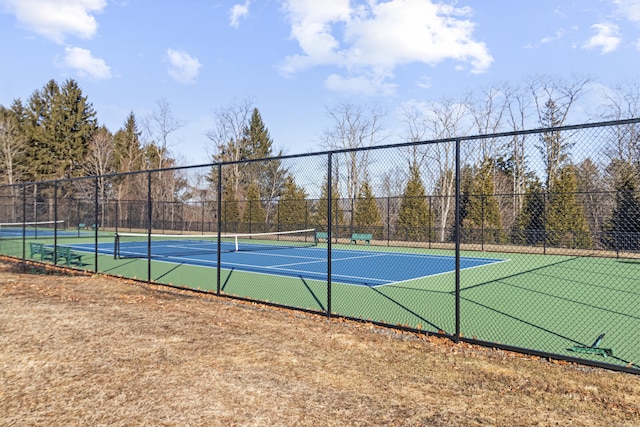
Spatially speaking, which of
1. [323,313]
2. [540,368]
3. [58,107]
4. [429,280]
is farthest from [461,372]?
[58,107]

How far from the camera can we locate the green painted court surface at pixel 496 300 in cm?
620

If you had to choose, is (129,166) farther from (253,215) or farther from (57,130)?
(253,215)

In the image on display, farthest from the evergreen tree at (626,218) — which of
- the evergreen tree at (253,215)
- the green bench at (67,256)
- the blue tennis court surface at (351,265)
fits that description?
the green bench at (67,256)

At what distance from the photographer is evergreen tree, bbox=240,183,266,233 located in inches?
1057

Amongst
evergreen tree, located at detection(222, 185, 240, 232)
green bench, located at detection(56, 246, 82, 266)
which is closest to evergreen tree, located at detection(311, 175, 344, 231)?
evergreen tree, located at detection(222, 185, 240, 232)

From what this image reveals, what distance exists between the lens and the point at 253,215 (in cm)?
2891

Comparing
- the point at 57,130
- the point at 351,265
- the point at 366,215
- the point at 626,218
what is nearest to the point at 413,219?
the point at 366,215

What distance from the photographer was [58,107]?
55.3 m

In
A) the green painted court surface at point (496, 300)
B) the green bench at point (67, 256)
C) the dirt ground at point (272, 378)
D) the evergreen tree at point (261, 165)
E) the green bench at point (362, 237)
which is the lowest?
the green painted court surface at point (496, 300)

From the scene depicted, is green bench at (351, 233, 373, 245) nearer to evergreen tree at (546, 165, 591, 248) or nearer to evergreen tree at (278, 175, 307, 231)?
evergreen tree at (278, 175, 307, 231)

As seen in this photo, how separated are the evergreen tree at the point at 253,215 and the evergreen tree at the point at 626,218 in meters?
16.6

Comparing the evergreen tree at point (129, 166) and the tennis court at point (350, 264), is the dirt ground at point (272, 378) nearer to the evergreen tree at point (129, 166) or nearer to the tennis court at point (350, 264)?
the tennis court at point (350, 264)

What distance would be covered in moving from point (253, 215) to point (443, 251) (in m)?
13.1

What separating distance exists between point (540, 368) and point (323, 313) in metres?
3.16
